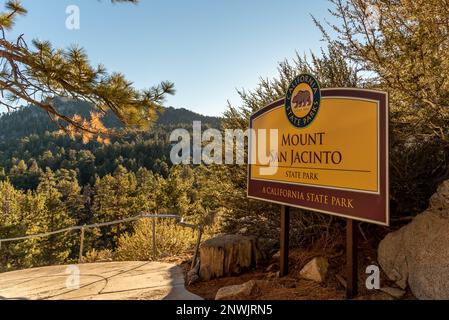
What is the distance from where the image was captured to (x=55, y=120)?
522cm

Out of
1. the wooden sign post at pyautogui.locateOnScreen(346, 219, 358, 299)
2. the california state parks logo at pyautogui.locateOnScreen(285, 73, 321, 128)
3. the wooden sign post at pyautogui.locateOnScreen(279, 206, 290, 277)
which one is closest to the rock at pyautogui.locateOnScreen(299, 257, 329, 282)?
the wooden sign post at pyautogui.locateOnScreen(279, 206, 290, 277)

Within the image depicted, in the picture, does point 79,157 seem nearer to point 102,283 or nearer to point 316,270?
point 102,283

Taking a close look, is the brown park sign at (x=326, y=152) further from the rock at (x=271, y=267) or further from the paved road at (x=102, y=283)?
the paved road at (x=102, y=283)

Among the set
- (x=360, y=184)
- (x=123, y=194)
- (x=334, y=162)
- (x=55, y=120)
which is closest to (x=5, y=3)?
(x=55, y=120)

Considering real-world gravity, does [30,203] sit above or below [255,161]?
below

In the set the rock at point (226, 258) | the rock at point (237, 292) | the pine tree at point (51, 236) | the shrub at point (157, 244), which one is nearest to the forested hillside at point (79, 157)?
the pine tree at point (51, 236)

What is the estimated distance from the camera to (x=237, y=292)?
3.32 meters

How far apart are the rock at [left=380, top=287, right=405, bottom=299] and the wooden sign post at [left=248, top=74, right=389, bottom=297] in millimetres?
309

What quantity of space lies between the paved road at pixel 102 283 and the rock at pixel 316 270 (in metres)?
1.29

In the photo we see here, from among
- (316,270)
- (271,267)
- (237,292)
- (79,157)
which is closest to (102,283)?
(237,292)

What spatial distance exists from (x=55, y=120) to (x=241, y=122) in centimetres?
321

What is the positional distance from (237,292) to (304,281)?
862 mm
